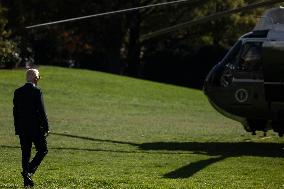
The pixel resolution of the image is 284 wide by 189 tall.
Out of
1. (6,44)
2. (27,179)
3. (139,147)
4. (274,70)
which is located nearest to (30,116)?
(27,179)

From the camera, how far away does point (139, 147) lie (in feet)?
55.6

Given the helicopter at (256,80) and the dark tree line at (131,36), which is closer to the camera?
the helicopter at (256,80)

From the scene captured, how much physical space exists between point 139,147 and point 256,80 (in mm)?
3267

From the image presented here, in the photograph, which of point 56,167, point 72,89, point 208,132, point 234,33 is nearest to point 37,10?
point 72,89

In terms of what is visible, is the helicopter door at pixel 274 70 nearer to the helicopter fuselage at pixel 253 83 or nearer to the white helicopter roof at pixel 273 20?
the helicopter fuselage at pixel 253 83

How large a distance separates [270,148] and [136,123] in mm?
7542

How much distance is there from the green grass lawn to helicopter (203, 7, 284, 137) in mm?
856

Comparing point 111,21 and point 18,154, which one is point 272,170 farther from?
point 111,21

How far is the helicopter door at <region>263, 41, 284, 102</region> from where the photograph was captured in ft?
53.4

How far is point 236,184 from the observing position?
11391 mm

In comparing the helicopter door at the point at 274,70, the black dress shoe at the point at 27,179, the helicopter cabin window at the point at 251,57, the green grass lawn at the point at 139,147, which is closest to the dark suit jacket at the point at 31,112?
the black dress shoe at the point at 27,179

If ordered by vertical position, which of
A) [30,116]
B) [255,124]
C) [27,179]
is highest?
[30,116]

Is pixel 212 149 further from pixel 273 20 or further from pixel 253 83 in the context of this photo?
pixel 273 20

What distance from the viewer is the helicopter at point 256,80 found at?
1648 centimetres
